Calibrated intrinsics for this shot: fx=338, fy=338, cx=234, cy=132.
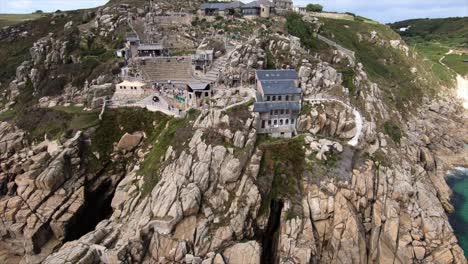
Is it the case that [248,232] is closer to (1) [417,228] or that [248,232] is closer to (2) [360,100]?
(1) [417,228]

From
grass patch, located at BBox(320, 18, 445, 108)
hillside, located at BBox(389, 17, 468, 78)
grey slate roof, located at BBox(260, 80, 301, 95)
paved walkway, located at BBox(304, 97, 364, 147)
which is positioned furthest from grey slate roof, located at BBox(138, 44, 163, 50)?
hillside, located at BBox(389, 17, 468, 78)

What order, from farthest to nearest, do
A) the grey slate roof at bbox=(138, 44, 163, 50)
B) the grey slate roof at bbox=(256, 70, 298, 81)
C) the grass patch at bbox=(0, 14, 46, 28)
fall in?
1. the grass patch at bbox=(0, 14, 46, 28)
2. the grey slate roof at bbox=(138, 44, 163, 50)
3. the grey slate roof at bbox=(256, 70, 298, 81)

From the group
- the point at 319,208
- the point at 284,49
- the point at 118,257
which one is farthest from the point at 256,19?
the point at 118,257

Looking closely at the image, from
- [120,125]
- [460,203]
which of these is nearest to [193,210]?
[120,125]

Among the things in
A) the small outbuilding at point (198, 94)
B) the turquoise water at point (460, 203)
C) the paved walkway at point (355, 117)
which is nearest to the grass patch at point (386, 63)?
the turquoise water at point (460, 203)

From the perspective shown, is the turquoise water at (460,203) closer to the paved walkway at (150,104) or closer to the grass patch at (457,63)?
the paved walkway at (150,104)

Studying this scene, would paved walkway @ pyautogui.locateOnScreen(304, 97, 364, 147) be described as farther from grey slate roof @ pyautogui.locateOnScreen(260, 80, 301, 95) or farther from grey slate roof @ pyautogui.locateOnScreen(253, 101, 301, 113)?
grey slate roof @ pyautogui.locateOnScreen(253, 101, 301, 113)
